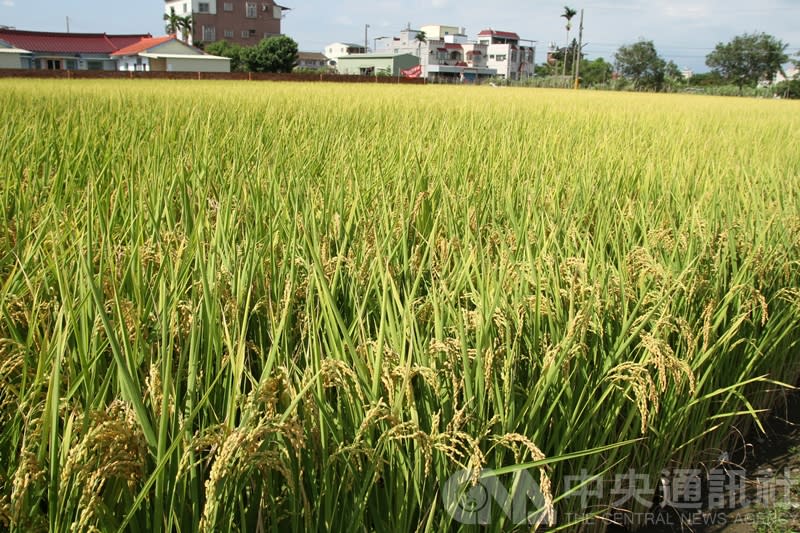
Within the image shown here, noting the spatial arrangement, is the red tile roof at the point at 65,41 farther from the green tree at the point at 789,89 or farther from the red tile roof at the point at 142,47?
the green tree at the point at 789,89

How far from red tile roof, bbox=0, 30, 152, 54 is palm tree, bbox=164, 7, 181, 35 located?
10552 mm

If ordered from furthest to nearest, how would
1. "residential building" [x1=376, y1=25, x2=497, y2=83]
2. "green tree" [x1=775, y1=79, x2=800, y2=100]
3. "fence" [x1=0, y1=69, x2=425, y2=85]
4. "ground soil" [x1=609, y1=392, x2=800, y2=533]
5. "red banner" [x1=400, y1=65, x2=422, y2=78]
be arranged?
1. "residential building" [x1=376, y1=25, x2=497, y2=83]
2. "red banner" [x1=400, y1=65, x2=422, y2=78]
3. "green tree" [x1=775, y1=79, x2=800, y2=100]
4. "fence" [x1=0, y1=69, x2=425, y2=85]
5. "ground soil" [x1=609, y1=392, x2=800, y2=533]

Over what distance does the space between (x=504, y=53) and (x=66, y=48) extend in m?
53.1

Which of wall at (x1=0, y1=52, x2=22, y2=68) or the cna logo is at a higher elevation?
wall at (x1=0, y1=52, x2=22, y2=68)

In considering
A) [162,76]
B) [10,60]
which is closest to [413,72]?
[10,60]

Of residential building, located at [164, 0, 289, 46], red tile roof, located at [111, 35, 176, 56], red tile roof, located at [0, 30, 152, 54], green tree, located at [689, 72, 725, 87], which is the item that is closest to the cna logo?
red tile roof, located at [111, 35, 176, 56]

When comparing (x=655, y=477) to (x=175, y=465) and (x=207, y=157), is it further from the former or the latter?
(x=207, y=157)

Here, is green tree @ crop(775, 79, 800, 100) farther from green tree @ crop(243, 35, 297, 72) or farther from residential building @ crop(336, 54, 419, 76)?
green tree @ crop(243, 35, 297, 72)

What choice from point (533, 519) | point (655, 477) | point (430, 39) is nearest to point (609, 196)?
point (655, 477)

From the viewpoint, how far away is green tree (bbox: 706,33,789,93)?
5409cm

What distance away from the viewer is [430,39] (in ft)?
256

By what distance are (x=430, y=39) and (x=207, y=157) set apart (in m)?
80.9

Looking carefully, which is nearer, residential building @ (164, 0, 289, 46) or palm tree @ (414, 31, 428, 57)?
residential building @ (164, 0, 289, 46)

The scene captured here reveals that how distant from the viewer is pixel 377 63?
54750 millimetres
